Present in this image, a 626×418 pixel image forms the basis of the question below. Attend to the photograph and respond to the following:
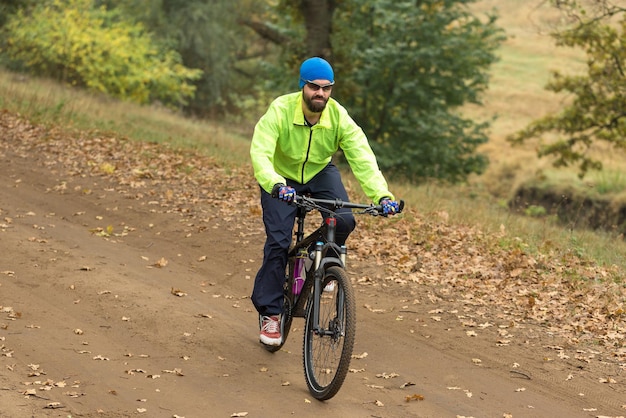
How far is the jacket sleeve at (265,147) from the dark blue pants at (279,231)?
0.35 m

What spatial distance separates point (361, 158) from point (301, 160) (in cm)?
47

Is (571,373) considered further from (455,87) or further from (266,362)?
(455,87)

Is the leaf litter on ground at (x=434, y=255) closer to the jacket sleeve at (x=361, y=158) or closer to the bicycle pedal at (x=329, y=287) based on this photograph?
the jacket sleeve at (x=361, y=158)

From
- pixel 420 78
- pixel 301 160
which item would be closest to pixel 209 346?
pixel 301 160

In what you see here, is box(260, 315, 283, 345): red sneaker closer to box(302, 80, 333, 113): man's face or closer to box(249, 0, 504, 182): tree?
box(302, 80, 333, 113): man's face

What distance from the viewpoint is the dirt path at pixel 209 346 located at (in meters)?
5.82

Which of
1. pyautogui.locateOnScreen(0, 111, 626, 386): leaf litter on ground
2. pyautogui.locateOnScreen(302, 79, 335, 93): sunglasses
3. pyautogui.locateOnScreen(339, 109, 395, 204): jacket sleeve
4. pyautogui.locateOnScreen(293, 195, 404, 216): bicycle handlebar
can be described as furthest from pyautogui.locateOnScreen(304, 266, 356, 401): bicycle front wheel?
pyautogui.locateOnScreen(0, 111, 626, 386): leaf litter on ground

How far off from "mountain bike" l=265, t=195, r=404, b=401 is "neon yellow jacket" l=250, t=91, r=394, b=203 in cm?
33

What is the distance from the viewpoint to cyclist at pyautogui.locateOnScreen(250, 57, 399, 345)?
20.3 ft

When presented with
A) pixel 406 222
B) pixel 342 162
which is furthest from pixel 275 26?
Answer: pixel 406 222

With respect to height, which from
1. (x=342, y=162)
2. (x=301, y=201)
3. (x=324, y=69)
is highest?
(x=324, y=69)

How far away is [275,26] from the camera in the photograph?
24672 millimetres

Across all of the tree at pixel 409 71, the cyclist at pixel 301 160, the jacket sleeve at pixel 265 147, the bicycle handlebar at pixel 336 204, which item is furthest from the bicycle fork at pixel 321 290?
the tree at pixel 409 71

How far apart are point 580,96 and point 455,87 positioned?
3.44m
